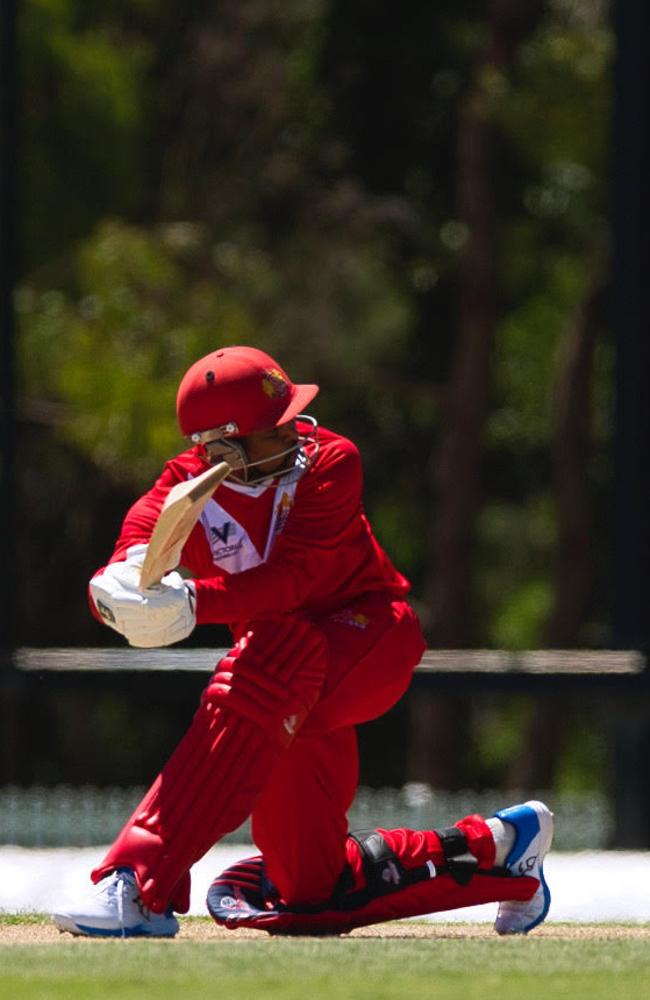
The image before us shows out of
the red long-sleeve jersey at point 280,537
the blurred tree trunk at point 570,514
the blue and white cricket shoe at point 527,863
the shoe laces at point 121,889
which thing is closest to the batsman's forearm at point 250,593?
the red long-sleeve jersey at point 280,537

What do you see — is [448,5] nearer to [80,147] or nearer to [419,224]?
[419,224]

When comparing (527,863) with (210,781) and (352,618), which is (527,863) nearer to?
A: (352,618)

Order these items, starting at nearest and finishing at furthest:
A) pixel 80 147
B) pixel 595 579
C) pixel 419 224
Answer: pixel 80 147
pixel 419 224
pixel 595 579

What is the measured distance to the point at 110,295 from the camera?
1678cm

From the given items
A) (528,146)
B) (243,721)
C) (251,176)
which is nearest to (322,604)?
(243,721)

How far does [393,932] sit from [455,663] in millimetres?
2556

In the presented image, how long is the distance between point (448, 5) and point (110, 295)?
4134mm

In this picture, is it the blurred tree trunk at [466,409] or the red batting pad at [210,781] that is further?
the blurred tree trunk at [466,409]

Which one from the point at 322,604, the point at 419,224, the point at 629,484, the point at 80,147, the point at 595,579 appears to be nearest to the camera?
the point at 322,604

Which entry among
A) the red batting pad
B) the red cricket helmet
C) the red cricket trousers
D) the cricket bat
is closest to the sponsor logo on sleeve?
the red cricket trousers

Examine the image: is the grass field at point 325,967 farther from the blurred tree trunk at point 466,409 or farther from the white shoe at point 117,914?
the blurred tree trunk at point 466,409

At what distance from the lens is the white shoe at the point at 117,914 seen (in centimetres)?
517

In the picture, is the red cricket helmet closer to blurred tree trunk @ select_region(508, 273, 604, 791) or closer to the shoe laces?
the shoe laces

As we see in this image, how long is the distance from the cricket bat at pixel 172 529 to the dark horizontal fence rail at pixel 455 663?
3111 millimetres
